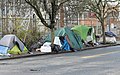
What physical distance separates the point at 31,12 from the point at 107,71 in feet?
59.9

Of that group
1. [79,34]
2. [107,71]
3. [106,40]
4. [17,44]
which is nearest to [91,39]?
[79,34]

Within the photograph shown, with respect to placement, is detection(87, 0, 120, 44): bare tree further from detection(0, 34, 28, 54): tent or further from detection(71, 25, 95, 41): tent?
detection(0, 34, 28, 54): tent

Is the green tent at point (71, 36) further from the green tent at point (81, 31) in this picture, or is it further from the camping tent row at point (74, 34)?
the green tent at point (81, 31)

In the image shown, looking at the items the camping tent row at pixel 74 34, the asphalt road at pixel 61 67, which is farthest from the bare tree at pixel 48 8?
the asphalt road at pixel 61 67

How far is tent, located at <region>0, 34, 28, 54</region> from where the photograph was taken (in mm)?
20469

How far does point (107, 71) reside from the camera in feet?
40.8

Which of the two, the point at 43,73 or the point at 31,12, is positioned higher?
the point at 31,12

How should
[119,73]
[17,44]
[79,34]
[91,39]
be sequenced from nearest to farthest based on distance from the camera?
[119,73], [17,44], [79,34], [91,39]

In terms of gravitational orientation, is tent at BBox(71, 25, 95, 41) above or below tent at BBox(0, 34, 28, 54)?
above

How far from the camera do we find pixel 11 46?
829 inches

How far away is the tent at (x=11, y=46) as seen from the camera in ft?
67.2

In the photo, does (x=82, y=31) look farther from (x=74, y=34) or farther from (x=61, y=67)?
(x=61, y=67)

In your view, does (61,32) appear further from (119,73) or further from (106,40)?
(119,73)

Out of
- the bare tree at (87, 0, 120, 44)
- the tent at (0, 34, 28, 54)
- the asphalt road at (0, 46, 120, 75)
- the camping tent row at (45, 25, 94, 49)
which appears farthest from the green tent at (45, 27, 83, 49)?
the asphalt road at (0, 46, 120, 75)
